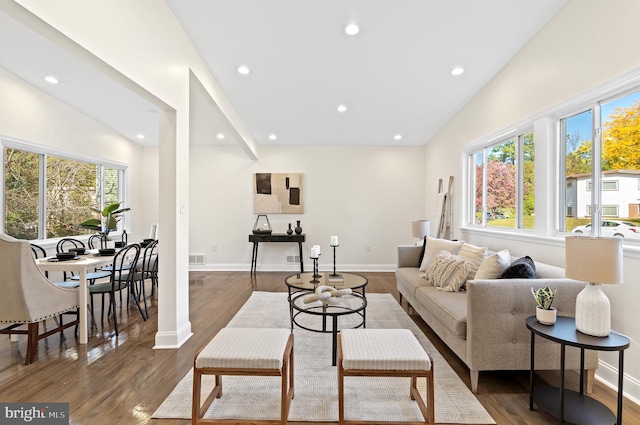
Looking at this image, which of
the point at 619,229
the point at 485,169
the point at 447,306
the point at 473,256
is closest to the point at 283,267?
the point at 473,256

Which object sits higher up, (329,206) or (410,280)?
(329,206)

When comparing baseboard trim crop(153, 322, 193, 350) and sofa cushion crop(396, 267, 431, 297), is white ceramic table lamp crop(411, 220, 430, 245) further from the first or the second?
baseboard trim crop(153, 322, 193, 350)

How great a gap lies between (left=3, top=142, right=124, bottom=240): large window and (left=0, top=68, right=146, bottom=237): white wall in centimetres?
24

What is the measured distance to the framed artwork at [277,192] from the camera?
627 cm

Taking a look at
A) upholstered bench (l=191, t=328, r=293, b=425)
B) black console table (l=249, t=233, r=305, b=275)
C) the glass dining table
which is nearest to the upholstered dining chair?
the glass dining table

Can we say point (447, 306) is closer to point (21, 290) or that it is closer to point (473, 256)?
point (473, 256)

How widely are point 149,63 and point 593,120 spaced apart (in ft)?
11.4

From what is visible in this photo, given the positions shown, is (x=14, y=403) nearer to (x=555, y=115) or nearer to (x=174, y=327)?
(x=174, y=327)

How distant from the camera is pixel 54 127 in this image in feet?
14.0

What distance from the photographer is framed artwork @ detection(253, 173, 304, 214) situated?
6266 mm

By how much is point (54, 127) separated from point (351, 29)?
4288 mm

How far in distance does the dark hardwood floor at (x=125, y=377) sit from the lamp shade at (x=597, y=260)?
2.89 ft

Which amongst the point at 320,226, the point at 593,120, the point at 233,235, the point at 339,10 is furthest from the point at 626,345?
the point at 233,235

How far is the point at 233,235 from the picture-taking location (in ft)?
20.8
